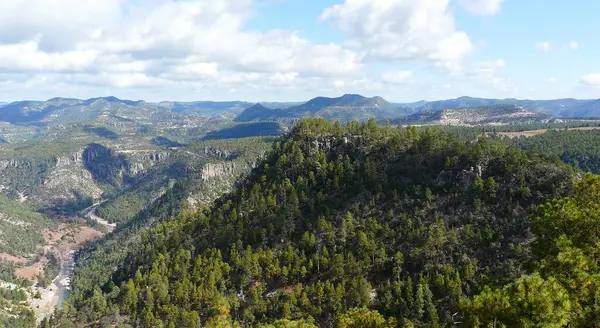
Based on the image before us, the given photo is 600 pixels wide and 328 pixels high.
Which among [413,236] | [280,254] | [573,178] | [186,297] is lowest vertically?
[186,297]

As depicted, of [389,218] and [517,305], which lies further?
[389,218]

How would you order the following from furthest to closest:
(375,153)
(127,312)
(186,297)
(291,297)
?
(375,153) < (127,312) < (186,297) < (291,297)

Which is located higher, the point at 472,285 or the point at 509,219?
the point at 509,219

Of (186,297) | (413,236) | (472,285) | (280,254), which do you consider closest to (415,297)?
(472,285)

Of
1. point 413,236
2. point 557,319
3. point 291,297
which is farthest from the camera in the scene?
point 413,236

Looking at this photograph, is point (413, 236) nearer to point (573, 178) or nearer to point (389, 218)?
point (389, 218)

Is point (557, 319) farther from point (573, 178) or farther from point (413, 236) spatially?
point (573, 178)
